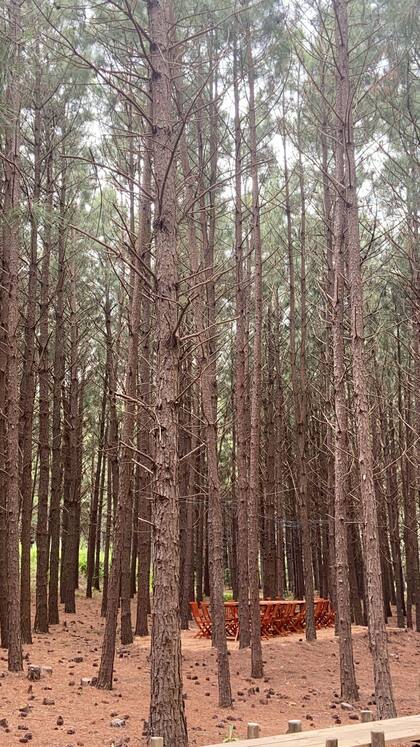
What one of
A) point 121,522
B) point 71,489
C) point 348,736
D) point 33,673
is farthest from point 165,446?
point 71,489

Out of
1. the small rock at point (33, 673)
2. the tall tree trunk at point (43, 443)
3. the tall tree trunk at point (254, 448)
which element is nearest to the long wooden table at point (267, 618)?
the tall tree trunk at point (43, 443)

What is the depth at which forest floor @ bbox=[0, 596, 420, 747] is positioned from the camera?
21.5 feet

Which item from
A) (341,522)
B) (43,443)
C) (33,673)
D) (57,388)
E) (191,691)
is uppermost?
(57,388)

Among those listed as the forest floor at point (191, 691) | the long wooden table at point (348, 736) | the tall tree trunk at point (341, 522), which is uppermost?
the tall tree trunk at point (341, 522)

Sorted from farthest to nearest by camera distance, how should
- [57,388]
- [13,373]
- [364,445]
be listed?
[57,388], [13,373], [364,445]

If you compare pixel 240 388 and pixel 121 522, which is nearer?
pixel 121 522

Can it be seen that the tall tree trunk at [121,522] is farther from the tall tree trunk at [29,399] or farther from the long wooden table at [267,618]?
the long wooden table at [267,618]

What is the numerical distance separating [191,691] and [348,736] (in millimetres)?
4771

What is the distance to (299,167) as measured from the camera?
12.5m

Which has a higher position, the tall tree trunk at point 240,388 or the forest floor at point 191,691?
the tall tree trunk at point 240,388

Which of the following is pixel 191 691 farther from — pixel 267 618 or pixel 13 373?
pixel 267 618

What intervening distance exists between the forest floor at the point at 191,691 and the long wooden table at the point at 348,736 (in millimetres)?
2262

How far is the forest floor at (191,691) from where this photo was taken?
657 centimetres

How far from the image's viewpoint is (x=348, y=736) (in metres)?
4.43
